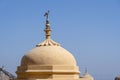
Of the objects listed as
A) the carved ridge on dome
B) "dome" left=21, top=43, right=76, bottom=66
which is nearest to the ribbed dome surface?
"dome" left=21, top=43, right=76, bottom=66

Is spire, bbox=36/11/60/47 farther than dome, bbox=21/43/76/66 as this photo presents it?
Yes

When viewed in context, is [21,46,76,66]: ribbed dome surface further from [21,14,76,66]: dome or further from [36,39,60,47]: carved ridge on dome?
[36,39,60,47]: carved ridge on dome

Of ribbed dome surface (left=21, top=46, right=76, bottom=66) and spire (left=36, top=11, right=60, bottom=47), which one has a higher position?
spire (left=36, top=11, right=60, bottom=47)

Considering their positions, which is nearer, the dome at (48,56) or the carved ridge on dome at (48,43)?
the dome at (48,56)

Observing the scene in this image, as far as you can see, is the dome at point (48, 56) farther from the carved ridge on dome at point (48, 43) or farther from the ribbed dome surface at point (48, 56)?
the carved ridge on dome at point (48, 43)

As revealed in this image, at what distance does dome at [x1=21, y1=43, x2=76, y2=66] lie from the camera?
17.9 m

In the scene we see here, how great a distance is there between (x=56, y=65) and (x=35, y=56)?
3.76ft

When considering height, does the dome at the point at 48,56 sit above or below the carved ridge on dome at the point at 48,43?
below

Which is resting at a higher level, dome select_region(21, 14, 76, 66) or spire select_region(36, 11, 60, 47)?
spire select_region(36, 11, 60, 47)

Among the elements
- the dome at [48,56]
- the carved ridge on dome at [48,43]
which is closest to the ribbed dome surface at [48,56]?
the dome at [48,56]

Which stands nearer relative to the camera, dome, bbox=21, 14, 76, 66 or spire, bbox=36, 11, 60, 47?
dome, bbox=21, 14, 76, 66

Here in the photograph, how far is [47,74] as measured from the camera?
17.6 metres

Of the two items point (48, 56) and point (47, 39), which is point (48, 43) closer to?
point (47, 39)

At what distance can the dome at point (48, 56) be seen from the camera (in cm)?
1789
